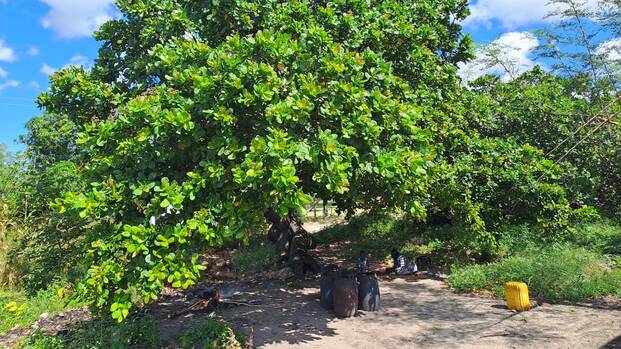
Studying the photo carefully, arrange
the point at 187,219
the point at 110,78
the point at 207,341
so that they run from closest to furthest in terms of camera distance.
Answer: the point at 187,219 < the point at 207,341 < the point at 110,78

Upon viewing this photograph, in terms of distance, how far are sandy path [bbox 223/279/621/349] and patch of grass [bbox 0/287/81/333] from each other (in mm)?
3160

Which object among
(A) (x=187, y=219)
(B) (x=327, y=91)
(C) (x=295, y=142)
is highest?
(B) (x=327, y=91)

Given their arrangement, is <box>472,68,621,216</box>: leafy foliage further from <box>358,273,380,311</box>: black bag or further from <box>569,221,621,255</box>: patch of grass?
<box>358,273,380,311</box>: black bag

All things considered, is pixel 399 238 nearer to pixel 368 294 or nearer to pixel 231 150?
pixel 368 294

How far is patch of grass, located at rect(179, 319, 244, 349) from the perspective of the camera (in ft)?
17.4

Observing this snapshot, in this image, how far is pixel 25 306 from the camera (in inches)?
286

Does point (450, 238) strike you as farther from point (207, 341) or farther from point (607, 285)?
point (207, 341)

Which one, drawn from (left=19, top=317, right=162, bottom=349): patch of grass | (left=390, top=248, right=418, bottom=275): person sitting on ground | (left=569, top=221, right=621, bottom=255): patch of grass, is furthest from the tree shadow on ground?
(left=569, top=221, right=621, bottom=255): patch of grass

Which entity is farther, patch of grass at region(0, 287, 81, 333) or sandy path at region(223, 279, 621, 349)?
patch of grass at region(0, 287, 81, 333)

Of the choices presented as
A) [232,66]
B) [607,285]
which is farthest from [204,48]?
[607,285]

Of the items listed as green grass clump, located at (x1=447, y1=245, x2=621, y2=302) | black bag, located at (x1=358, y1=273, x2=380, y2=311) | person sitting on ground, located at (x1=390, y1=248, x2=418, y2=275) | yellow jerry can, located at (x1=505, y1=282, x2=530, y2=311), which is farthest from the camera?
person sitting on ground, located at (x1=390, y1=248, x2=418, y2=275)

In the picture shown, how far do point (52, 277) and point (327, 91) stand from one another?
7116 mm

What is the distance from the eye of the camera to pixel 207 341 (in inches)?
210

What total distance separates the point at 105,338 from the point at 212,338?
4.60 feet
